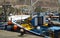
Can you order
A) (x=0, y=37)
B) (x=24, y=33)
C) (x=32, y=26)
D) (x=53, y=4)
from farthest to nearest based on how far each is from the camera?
(x=53, y=4) → (x=32, y=26) → (x=24, y=33) → (x=0, y=37)

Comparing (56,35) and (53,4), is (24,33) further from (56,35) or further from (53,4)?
(53,4)

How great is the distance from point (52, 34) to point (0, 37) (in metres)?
4.58

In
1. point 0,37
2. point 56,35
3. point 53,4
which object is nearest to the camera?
point 56,35

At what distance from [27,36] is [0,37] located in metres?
1.99

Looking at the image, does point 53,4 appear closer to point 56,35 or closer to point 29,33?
point 29,33

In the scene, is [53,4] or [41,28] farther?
[53,4]

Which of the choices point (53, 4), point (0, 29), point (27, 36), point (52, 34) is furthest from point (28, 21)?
point (53, 4)

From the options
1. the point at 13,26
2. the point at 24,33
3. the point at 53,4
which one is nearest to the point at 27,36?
the point at 24,33

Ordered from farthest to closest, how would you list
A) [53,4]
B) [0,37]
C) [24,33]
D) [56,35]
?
[53,4], [24,33], [0,37], [56,35]

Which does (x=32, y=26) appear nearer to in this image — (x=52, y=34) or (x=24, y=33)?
(x=24, y=33)

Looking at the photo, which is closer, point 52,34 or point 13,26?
point 52,34

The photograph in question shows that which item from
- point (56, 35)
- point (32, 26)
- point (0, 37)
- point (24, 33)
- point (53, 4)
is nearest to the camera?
point (56, 35)

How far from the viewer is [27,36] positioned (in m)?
15.5

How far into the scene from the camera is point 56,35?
39.0 feet
